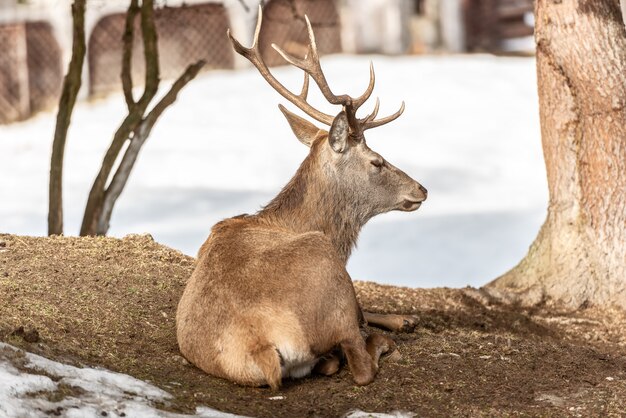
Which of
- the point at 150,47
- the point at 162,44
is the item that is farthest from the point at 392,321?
the point at 162,44

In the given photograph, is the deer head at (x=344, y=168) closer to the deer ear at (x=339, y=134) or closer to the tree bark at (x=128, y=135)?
the deer ear at (x=339, y=134)

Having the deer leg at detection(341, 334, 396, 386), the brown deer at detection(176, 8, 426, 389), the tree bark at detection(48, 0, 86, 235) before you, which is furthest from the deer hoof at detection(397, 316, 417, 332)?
the tree bark at detection(48, 0, 86, 235)

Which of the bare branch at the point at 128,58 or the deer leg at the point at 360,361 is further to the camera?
the bare branch at the point at 128,58

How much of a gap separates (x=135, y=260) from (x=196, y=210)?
25.5ft

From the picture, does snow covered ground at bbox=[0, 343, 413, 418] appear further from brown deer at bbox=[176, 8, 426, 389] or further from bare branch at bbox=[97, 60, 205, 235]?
bare branch at bbox=[97, 60, 205, 235]

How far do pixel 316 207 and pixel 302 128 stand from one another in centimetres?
75

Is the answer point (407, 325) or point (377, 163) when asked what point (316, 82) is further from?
point (407, 325)

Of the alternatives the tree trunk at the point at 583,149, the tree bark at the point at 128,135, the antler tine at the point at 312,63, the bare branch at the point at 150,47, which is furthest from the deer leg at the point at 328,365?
the bare branch at the point at 150,47

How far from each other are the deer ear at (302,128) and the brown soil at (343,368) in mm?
1257

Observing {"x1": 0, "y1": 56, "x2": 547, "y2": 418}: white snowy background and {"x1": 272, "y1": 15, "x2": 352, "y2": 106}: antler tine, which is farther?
{"x1": 0, "y1": 56, "x2": 547, "y2": 418}: white snowy background

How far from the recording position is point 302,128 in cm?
805

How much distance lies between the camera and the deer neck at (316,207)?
745cm

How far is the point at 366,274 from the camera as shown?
549 inches

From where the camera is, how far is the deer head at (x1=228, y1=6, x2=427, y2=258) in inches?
295
